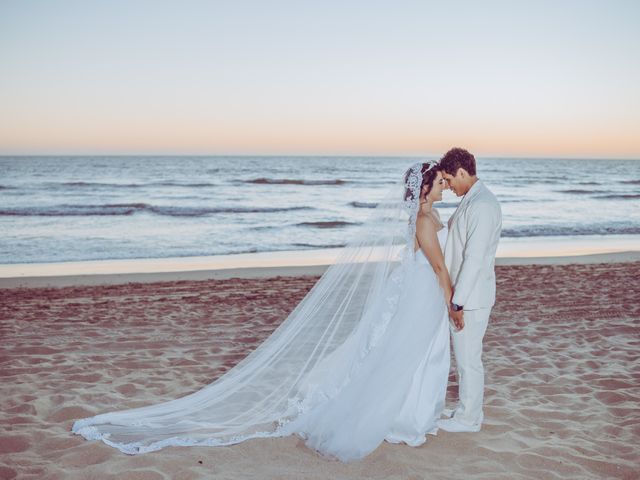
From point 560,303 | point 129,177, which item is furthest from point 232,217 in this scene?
point 129,177

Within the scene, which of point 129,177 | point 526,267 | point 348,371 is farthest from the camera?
point 129,177

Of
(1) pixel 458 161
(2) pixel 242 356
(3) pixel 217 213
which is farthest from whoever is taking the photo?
(3) pixel 217 213

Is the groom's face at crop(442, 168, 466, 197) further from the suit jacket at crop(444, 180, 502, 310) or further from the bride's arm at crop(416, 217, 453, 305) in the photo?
the bride's arm at crop(416, 217, 453, 305)

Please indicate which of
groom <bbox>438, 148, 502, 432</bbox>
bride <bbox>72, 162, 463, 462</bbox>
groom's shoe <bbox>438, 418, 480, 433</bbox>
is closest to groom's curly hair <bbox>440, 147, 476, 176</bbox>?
groom <bbox>438, 148, 502, 432</bbox>

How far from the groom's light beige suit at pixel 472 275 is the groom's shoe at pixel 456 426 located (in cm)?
3

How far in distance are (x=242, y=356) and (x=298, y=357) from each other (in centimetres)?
198

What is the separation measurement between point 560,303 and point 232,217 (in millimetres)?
16146

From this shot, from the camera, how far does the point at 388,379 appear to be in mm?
3969

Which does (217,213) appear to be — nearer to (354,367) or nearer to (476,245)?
(354,367)

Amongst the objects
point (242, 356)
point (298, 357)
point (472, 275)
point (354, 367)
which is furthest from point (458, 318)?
point (242, 356)

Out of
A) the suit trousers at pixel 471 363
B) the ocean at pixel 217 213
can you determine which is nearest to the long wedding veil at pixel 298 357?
the suit trousers at pixel 471 363

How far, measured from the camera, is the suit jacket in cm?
390

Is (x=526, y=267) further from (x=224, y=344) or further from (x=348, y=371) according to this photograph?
(x=348, y=371)

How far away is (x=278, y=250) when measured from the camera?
15.4 meters
